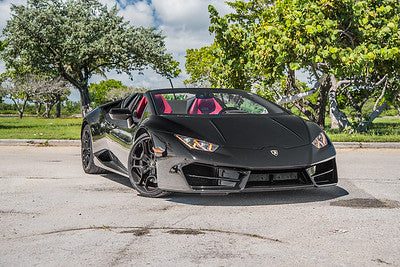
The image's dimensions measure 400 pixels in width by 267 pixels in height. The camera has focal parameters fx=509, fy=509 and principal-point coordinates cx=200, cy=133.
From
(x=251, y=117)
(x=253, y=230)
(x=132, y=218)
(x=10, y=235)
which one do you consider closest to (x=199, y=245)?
(x=253, y=230)

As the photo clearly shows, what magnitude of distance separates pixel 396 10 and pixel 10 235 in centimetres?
1391

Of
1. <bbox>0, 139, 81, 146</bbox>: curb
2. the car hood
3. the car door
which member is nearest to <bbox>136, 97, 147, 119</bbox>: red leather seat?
the car door

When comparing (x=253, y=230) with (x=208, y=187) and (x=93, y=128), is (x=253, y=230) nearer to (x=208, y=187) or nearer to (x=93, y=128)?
(x=208, y=187)

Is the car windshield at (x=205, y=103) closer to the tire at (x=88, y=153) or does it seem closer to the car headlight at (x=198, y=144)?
the car headlight at (x=198, y=144)

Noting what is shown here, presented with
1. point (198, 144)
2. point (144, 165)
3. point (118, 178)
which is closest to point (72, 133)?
point (118, 178)

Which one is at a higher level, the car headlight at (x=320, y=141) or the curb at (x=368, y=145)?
the car headlight at (x=320, y=141)

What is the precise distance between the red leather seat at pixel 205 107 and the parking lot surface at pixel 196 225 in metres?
1.23

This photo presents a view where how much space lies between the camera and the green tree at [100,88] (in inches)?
4493

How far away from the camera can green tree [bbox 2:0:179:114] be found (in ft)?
95.2

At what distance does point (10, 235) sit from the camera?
4.04 meters

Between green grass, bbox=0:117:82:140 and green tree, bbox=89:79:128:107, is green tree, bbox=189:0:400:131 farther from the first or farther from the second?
green tree, bbox=89:79:128:107

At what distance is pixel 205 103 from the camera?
6488mm

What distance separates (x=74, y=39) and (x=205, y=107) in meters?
24.9

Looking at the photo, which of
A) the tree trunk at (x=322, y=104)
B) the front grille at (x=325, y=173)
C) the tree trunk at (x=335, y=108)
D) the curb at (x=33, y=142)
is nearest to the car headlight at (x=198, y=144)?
the front grille at (x=325, y=173)
